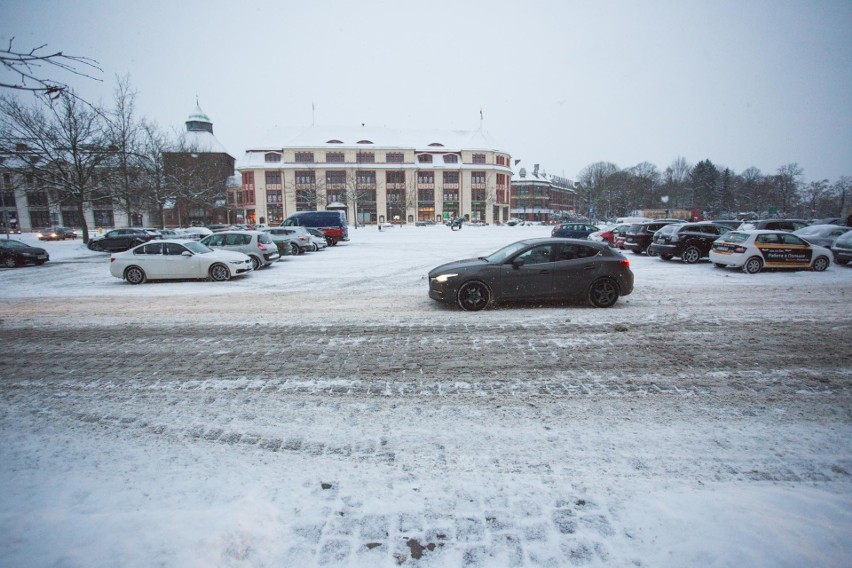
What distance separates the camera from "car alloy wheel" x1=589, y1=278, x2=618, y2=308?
886 cm

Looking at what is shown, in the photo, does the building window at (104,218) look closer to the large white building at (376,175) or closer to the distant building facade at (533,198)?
the large white building at (376,175)

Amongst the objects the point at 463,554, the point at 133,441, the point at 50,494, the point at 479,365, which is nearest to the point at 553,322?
the point at 479,365

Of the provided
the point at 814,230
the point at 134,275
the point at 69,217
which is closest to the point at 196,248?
the point at 134,275

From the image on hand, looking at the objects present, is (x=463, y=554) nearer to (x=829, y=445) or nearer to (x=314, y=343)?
(x=829, y=445)

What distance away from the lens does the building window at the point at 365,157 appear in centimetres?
7775

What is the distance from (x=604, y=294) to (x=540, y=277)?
4.89 ft

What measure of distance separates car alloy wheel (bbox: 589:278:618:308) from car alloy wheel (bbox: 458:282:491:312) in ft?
7.43

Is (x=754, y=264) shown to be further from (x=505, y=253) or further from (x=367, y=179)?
(x=367, y=179)

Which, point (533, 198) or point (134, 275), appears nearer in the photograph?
point (134, 275)

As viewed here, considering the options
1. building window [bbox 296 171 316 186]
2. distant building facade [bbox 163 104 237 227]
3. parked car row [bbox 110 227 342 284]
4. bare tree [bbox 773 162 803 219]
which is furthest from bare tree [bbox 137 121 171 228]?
bare tree [bbox 773 162 803 219]

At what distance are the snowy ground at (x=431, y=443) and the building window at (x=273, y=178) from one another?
2932 inches

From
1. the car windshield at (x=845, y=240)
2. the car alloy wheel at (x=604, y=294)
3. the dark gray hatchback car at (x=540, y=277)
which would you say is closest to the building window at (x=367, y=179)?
the car windshield at (x=845, y=240)

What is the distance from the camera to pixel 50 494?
3139 mm

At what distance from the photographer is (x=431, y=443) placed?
12.3 ft
